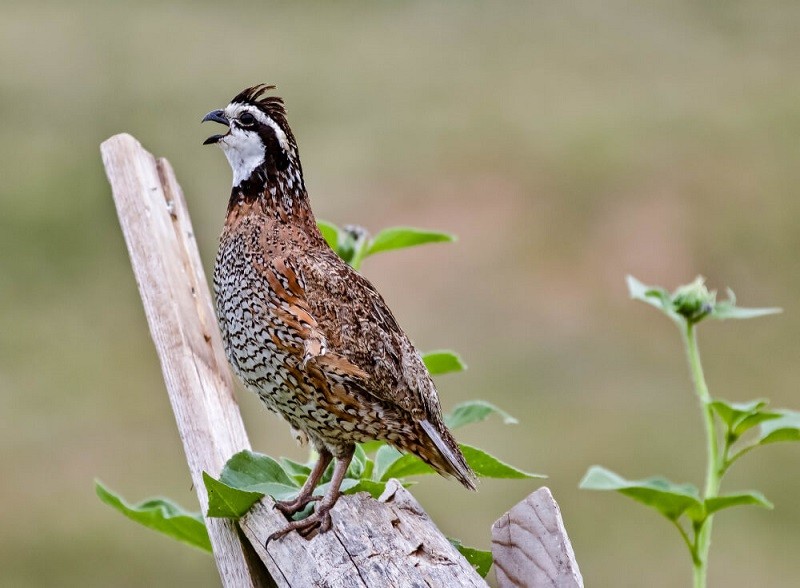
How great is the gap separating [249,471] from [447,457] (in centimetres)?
46

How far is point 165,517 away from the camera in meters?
3.11

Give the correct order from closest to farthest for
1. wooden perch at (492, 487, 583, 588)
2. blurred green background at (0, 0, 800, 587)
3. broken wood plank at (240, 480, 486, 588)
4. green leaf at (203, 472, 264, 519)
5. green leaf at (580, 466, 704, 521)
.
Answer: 1. wooden perch at (492, 487, 583, 588)
2. broken wood plank at (240, 480, 486, 588)
3. green leaf at (203, 472, 264, 519)
4. green leaf at (580, 466, 704, 521)
5. blurred green background at (0, 0, 800, 587)

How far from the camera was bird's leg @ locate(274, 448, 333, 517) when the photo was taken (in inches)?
115

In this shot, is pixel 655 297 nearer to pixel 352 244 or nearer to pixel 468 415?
pixel 468 415

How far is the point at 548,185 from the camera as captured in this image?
13758 millimetres

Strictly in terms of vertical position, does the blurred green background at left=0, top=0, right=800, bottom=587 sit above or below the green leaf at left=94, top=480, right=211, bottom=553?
above

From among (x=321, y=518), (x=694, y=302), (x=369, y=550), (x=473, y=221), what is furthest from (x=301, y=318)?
(x=473, y=221)

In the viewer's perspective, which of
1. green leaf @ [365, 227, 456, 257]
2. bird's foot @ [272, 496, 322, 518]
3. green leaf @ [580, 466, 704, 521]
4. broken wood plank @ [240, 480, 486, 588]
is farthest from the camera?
green leaf @ [365, 227, 456, 257]

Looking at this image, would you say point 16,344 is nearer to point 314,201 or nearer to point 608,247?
point 314,201

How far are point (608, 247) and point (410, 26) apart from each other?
6.91 m

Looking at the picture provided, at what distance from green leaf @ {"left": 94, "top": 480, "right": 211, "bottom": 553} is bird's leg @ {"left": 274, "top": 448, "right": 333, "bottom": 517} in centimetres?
28

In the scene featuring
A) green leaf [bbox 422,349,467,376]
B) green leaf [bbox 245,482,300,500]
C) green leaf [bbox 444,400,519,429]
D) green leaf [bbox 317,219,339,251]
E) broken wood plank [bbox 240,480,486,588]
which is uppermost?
green leaf [bbox 317,219,339,251]

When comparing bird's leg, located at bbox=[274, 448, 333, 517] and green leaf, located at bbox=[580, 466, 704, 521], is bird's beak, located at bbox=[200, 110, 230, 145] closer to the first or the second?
bird's leg, located at bbox=[274, 448, 333, 517]

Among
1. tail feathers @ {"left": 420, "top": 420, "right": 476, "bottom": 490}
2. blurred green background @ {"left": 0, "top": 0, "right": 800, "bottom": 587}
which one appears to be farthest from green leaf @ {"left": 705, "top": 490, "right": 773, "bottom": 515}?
blurred green background @ {"left": 0, "top": 0, "right": 800, "bottom": 587}
